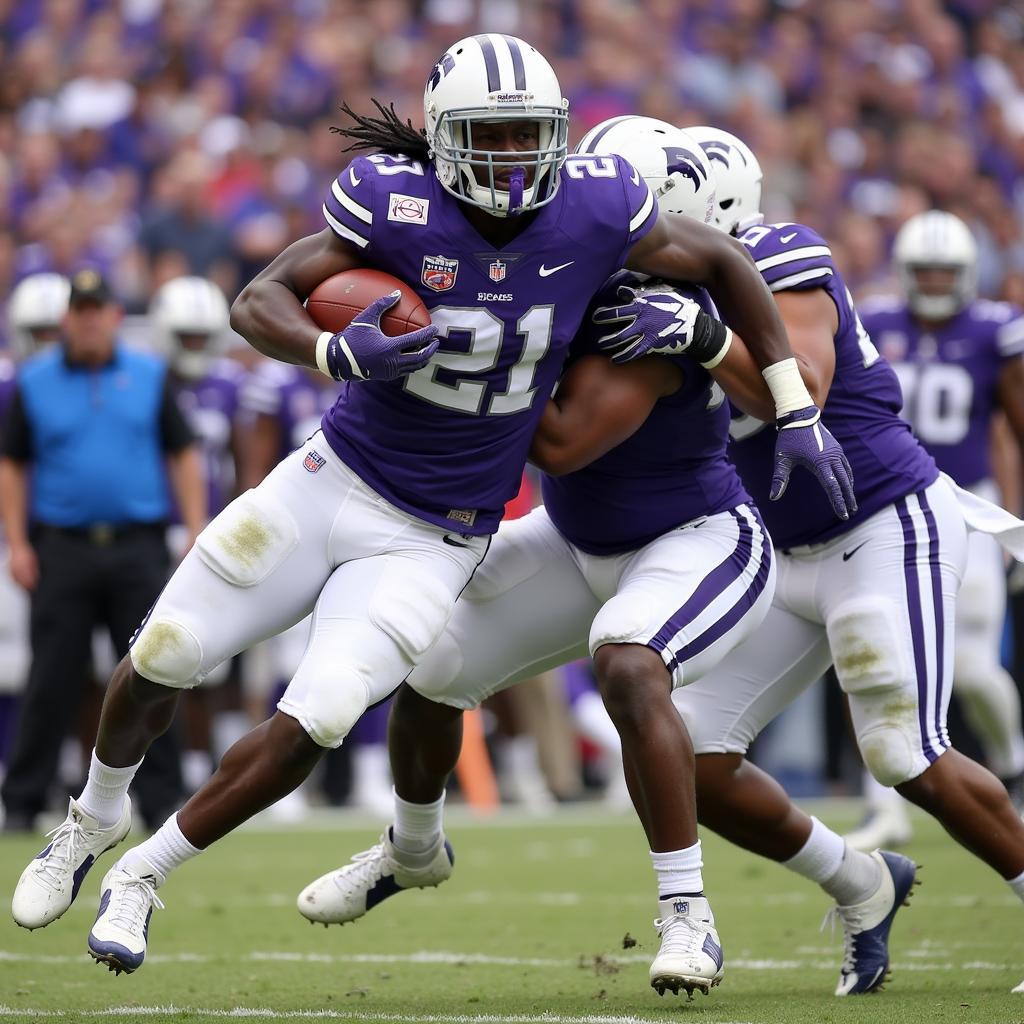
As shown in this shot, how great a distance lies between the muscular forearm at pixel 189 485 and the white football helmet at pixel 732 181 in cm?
358

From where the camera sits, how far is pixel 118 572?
7.53 meters

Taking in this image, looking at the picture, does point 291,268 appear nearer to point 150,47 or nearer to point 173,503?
point 173,503

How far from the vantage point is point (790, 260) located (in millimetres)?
4297

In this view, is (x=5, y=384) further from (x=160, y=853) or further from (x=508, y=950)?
(x=160, y=853)

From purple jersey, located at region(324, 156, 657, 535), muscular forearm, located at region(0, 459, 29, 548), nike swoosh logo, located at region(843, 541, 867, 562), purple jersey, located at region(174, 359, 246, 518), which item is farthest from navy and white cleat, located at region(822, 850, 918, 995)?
purple jersey, located at region(174, 359, 246, 518)

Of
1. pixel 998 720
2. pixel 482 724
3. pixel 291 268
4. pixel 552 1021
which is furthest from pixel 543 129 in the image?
pixel 482 724

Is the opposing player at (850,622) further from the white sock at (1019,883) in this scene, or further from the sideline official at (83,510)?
the sideline official at (83,510)

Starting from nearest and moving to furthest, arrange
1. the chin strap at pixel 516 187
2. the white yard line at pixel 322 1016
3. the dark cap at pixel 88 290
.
Answer: 1. the white yard line at pixel 322 1016
2. the chin strap at pixel 516 187
3. the dark cap at pixel 88 290

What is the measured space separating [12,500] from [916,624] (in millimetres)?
4400

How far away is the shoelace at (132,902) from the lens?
3.81 m

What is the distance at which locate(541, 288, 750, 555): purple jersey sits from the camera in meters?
4.21

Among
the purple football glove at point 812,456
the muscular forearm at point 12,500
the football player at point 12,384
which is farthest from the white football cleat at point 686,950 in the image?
the football player at point 12,384

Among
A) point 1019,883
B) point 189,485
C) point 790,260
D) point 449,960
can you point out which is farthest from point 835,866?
point 189,485

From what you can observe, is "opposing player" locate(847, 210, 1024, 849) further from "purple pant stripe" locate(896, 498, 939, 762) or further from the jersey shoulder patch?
the jersey shoulder patch
